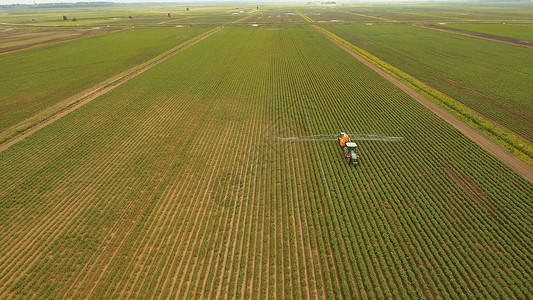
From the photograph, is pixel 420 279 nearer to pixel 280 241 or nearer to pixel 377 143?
pixel 280 241

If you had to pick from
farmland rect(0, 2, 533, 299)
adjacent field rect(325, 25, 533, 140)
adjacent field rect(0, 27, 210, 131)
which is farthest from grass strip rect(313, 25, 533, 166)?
adjacent field rect(0, 27, 210, 131)

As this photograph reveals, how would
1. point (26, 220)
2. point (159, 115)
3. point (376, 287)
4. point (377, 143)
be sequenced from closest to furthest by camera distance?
point (376, 287)
point (26, 220)
point (377, 143)
point (159, 115)

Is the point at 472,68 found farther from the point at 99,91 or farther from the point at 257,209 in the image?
the point at 99,91

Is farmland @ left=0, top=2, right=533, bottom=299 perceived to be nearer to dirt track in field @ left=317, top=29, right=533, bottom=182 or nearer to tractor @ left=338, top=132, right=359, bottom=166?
tractor @ left=338, top=132, right=359, bottom=166

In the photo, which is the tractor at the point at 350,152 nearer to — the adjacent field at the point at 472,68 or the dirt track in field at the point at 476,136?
the dirt track in field at the point at 476,136

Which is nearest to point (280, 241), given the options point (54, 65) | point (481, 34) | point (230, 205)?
point (230, 205)

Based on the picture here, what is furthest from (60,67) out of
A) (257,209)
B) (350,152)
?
(350,152)

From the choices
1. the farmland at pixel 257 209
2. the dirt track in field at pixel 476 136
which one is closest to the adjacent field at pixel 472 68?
the dirt track in field at pixel 476 136
